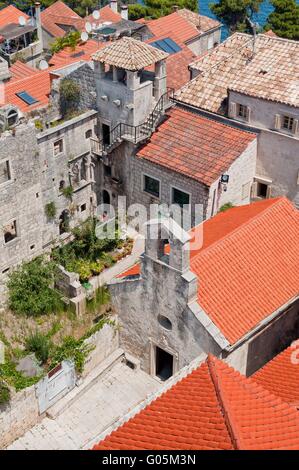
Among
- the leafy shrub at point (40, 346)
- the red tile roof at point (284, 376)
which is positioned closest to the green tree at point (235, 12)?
the leafy shrub at point (40, 346)

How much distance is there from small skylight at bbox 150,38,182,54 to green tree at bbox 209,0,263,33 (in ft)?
116

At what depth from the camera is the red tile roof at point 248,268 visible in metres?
27.6

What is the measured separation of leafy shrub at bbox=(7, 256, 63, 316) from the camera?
3466 cm

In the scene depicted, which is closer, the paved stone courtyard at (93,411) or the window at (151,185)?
the paved stone courtyard at (93,411)

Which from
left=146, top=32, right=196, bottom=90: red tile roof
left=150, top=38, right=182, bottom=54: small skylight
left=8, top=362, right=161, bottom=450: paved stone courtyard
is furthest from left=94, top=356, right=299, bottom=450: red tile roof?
left=150, top=38, right=182, bottom=54: small skylight

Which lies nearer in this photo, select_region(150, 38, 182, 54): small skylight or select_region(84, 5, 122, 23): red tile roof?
select_region(150, 38, 182, 54): small skylight

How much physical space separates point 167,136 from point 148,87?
9.93ft

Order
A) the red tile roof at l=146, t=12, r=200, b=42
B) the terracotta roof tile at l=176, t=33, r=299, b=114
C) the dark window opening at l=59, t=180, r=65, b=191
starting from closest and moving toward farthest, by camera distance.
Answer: the terracotta roof tile at l=176, t=33, r=299, b=114 → the dark window opening at l=59, t=180, r=65, b=191 → the red tile roof at l=146, t=12, r=200, b=42

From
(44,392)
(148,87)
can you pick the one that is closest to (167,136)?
(148,87)

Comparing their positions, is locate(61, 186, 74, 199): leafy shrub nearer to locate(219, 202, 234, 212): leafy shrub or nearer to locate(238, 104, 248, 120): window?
locate(219, 202, 234, 212): leafy shrub

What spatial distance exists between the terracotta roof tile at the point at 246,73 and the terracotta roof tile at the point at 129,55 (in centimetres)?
328

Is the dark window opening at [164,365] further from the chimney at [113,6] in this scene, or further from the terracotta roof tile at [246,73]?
the chimney at [113,6]

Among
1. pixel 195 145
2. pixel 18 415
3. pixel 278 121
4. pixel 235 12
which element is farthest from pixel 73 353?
pixel 235 12
